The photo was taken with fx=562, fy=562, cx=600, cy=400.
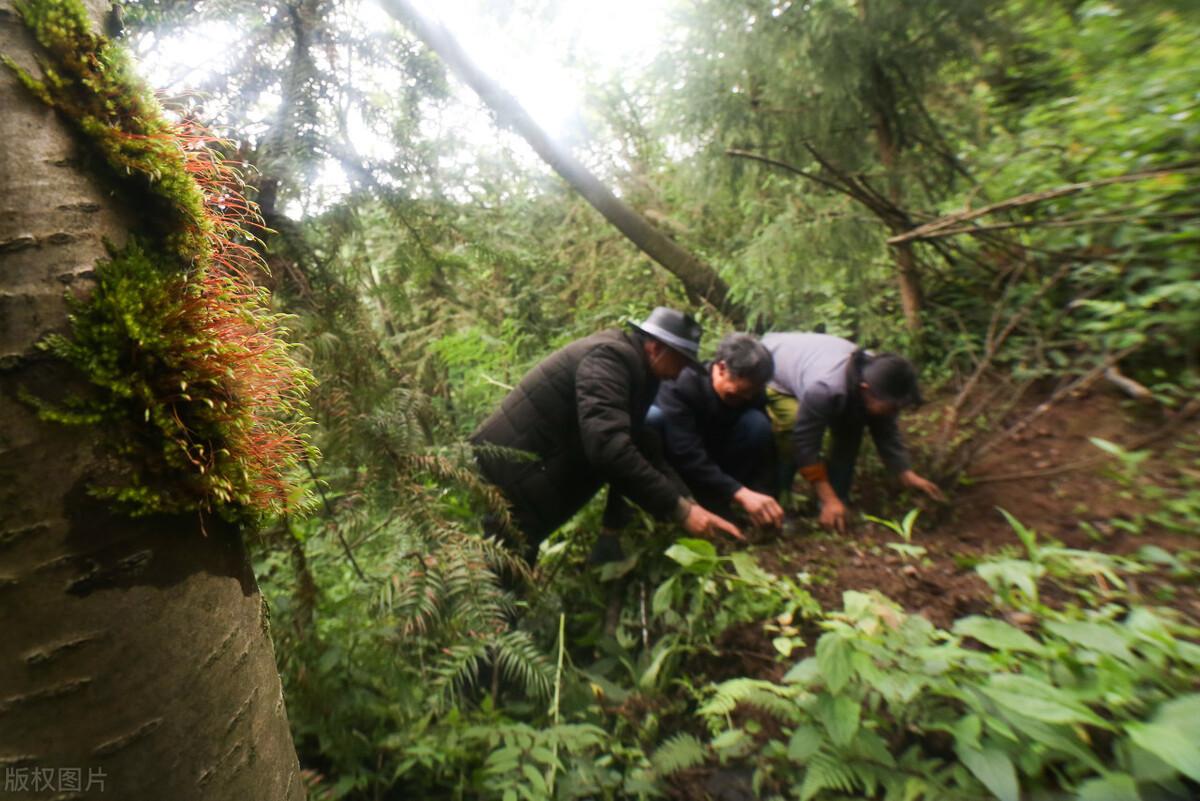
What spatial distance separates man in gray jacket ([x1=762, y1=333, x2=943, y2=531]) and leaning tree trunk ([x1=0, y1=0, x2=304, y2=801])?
3446 millimetres

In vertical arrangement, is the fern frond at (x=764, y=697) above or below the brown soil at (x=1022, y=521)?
above

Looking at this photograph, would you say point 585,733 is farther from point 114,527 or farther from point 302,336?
point 114,527

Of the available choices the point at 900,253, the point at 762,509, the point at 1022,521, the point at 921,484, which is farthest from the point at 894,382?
the point at 900,253

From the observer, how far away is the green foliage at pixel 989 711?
128 centimetres

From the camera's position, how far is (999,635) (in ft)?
5.08

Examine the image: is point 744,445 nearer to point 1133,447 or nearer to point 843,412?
point 843,412

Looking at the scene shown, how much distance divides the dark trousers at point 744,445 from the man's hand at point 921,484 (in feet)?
2.82

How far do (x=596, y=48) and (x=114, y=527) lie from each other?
24.4ft

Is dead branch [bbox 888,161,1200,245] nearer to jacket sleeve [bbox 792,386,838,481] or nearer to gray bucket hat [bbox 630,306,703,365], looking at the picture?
jacket sleeve [bbox 792,386,838,481]

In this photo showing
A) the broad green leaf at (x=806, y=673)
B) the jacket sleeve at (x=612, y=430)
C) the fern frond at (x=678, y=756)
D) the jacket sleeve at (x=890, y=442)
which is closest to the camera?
the broad green leaf at (x=806, y=673)

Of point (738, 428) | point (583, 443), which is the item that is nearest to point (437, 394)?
point (583, 443)

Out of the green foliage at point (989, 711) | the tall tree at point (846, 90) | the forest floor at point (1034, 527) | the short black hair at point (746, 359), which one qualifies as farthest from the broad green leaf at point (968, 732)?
the tall tree at point (846, 90)

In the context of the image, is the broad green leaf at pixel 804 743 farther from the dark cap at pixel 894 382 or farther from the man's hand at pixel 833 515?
the dark cap at pixel 894 382

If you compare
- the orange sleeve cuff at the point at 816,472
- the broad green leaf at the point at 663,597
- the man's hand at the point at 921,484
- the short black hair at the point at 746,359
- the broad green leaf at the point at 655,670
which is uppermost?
the short black hair at the point at 746,359
